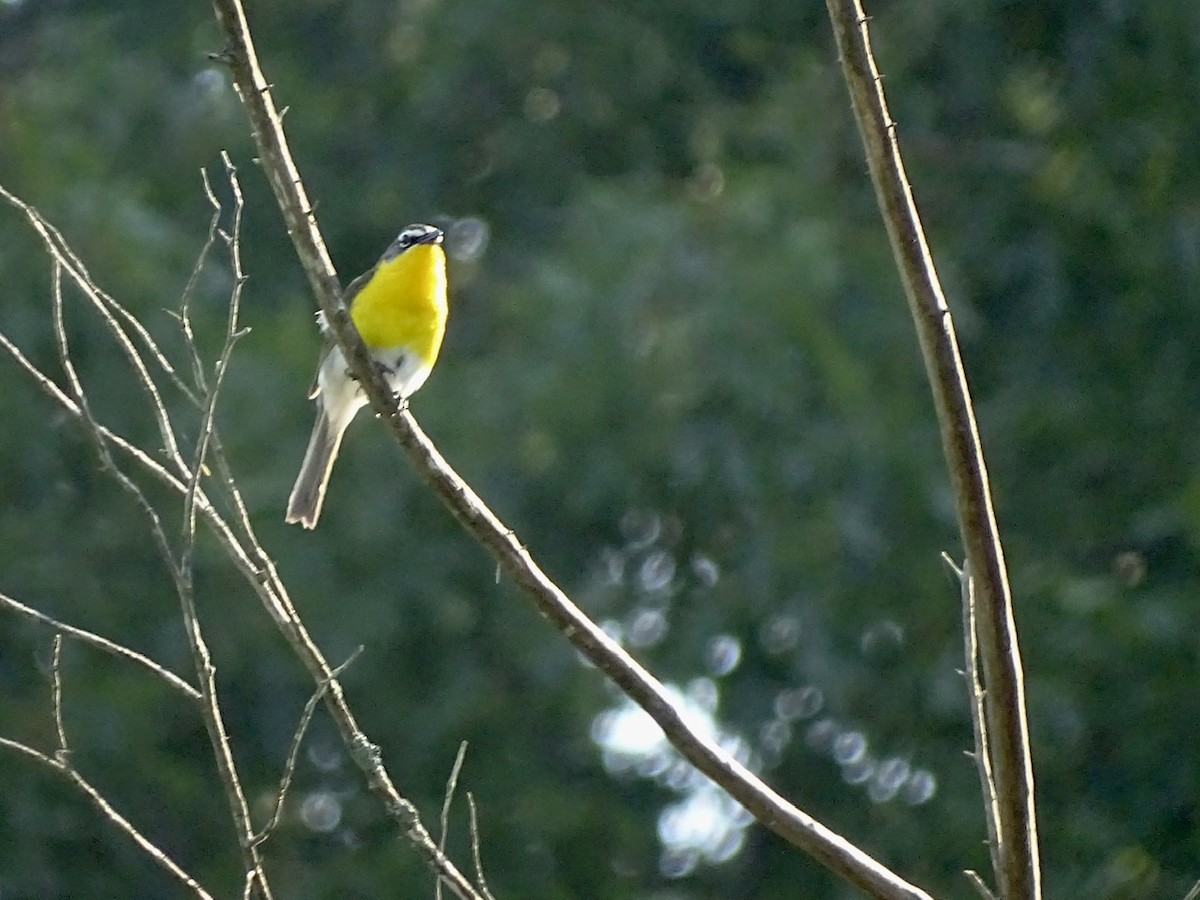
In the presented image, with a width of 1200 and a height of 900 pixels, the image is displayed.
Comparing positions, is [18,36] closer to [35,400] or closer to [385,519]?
[35,400]

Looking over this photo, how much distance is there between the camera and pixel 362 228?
1021cm

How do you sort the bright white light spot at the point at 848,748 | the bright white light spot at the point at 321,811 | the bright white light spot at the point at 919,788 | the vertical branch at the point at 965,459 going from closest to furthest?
the vertical branch at the point at 965,459 < the bright white light spot at the point at 919,788 < the bright white light spot at the point at 848,748 < the bright white light spot at the point at 321,811

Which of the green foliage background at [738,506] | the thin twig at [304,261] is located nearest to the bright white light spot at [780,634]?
the green foliage background at [738,506]

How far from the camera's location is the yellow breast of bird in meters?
5.36

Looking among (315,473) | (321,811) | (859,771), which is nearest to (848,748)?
(859,771)

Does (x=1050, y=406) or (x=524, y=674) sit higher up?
(x=1050, y=406)

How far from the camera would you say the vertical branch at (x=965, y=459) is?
91.0 inches

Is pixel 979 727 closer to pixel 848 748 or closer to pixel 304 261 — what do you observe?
pixel 304 261

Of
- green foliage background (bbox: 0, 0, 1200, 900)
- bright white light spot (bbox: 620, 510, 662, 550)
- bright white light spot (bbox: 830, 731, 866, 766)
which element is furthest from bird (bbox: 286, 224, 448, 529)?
bright white light spot (bbox: 830, 731, 866, 766)

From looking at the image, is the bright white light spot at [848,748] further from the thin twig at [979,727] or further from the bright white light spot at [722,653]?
the thin twig at [979,727]

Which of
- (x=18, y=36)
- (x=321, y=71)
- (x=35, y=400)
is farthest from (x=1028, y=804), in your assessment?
(x=18, y=36)

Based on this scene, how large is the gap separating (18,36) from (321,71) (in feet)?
5.46

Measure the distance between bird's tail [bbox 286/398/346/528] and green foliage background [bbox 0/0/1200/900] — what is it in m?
2.47

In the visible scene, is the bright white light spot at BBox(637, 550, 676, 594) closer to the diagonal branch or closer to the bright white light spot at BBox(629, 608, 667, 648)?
the bright white light spot at BBox(629, 608, 667, 648)
